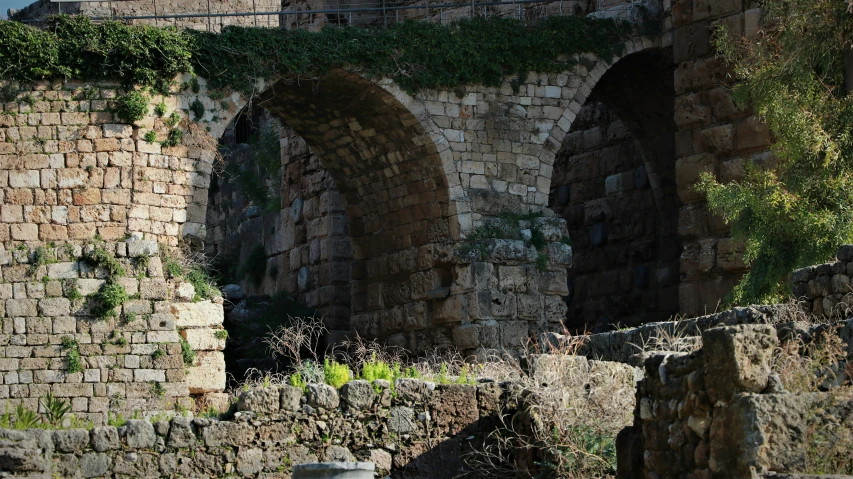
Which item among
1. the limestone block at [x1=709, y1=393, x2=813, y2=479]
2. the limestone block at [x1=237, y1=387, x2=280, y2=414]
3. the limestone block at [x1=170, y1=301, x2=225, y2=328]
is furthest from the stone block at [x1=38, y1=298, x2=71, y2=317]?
the limestone block at [x1=709, y1=393, x2=813, y2=479]

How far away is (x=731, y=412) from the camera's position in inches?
282

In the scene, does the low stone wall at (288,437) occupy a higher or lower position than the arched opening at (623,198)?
lower

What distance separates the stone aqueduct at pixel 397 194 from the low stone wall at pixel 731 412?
23.2 feet

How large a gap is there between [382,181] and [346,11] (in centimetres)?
222

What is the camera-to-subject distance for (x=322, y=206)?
754 inches

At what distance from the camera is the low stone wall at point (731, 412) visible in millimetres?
6930

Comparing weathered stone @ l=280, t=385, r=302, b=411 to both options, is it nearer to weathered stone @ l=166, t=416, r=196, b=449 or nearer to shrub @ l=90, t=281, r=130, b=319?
weathered stone @ l=166, t=416, r=196, b=449

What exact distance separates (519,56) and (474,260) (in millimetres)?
2444

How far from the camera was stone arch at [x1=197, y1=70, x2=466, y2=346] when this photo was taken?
16375 mm

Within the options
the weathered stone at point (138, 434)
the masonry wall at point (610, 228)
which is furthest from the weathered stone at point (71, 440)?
the masonry wall at point (610, 228)

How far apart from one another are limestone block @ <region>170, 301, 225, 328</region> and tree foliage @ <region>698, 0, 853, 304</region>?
522 centimetres

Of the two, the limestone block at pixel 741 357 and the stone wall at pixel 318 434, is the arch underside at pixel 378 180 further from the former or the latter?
Answer: the limestone block at pixel 741 357

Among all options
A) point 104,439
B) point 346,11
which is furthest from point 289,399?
point 346,11

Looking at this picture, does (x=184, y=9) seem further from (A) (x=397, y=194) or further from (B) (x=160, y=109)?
(B) (x=160, y=109)
